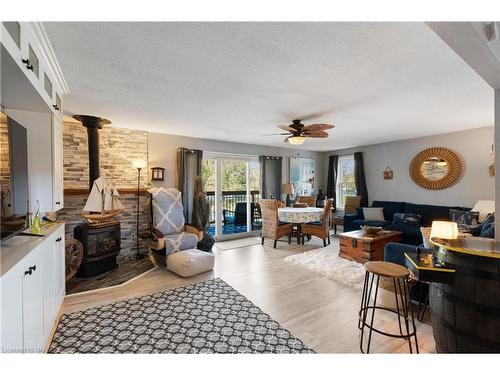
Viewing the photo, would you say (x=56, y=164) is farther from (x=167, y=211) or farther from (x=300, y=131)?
(x=300, y=131)

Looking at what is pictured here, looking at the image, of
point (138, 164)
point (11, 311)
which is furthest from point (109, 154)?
point (11, 311)

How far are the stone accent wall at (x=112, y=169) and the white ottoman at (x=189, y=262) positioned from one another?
1298mm

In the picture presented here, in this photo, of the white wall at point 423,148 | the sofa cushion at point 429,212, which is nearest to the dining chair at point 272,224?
the sofa cushion at point 429,212

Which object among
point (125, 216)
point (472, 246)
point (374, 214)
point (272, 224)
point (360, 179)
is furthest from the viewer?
point (360, 179)

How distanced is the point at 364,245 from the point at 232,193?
10.6ft

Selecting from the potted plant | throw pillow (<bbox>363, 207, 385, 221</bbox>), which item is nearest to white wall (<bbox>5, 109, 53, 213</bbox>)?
the potted plant

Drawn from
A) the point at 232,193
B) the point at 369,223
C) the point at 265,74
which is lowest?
the point at 369,223

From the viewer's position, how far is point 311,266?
3.70 m

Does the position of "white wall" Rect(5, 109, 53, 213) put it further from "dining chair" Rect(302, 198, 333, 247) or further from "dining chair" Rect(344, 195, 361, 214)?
"dining chair" Rect(344, 195, 361, 214)

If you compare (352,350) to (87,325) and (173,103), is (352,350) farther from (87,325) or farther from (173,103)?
(173,103)

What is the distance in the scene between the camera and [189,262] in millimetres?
3293

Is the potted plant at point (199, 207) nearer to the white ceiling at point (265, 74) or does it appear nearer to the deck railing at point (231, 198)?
the deck railing at point (231, 198)

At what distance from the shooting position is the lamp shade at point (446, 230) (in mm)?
1776
